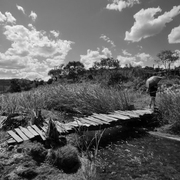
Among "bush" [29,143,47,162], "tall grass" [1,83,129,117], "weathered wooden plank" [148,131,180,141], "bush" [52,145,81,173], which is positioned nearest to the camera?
"bush" [52,145,81,173]

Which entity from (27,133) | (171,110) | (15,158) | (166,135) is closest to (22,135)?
(27,133)

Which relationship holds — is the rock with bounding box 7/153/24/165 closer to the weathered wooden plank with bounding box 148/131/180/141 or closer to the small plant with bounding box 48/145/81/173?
the small plant with bounding box 48/145/81/173

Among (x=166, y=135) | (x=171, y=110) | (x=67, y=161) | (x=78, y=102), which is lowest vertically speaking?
(x=166, y=135)

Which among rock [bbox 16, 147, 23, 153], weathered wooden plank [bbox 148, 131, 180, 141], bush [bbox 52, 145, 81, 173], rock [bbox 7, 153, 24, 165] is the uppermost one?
rock [bbox 16, 147, 23, 153]

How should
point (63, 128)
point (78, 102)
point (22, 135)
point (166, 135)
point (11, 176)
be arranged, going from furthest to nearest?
point (78, 102)
point (166, 135)
point (63, 128)
point (22, 135)
point (11, 176)

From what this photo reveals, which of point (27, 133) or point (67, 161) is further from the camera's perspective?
point (27, 133)

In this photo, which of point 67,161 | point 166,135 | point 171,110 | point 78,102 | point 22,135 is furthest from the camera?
point 78,102

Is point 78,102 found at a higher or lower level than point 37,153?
higher

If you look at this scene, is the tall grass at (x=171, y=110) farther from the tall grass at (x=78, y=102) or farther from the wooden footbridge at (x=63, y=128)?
the tall grass at (x=78, y=102)

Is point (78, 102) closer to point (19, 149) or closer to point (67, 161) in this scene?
point (19, 149)

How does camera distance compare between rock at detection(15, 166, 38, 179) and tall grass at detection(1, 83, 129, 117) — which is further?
tall grass at detection(1, 83, 129, 117)

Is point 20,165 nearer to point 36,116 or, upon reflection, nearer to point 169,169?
point 36,116

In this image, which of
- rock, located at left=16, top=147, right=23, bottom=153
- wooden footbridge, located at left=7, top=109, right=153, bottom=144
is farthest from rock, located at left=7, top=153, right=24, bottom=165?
wooden footbridge, located at left=7, top=109, right=153, bottom=144

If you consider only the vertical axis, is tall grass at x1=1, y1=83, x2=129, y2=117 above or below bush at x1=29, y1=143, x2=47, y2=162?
above
